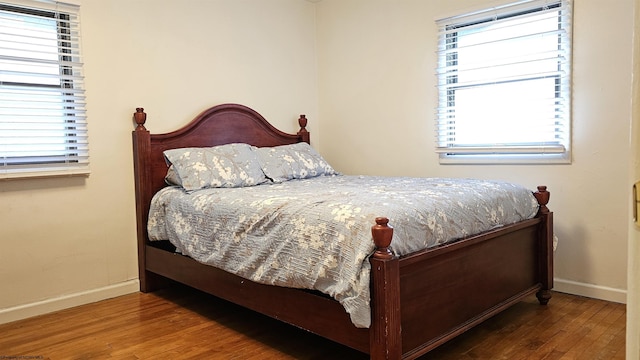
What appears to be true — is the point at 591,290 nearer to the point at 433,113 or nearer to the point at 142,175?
the point at 433,113

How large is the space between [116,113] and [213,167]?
76 centimetres

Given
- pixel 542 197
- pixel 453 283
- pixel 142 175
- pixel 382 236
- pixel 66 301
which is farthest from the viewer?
pixel 142 175

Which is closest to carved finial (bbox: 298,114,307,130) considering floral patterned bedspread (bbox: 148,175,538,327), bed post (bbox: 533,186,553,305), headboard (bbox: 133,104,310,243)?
headboard (bbox: 133,104,310,243)

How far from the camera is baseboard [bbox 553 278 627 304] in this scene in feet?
9.35

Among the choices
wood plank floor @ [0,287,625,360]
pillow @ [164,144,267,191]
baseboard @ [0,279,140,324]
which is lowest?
wood plank floor @ [0,287,625,360]

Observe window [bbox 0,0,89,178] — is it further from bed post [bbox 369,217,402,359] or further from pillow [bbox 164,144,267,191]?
bed post [bbox 369,217,402,359]

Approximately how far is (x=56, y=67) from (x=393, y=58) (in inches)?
95.1

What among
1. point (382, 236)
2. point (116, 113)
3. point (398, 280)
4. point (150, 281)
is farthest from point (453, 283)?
point (116, 113)

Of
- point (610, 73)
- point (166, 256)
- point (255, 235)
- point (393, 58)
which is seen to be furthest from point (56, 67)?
point (610, 73)

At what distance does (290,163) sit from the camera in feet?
11.8

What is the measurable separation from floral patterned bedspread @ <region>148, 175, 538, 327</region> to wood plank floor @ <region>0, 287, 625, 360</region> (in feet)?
1.23

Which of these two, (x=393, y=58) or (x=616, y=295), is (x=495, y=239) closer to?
(x=616, y=295)

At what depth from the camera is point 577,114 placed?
9.70 ft

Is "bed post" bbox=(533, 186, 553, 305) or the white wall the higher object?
the white wall
